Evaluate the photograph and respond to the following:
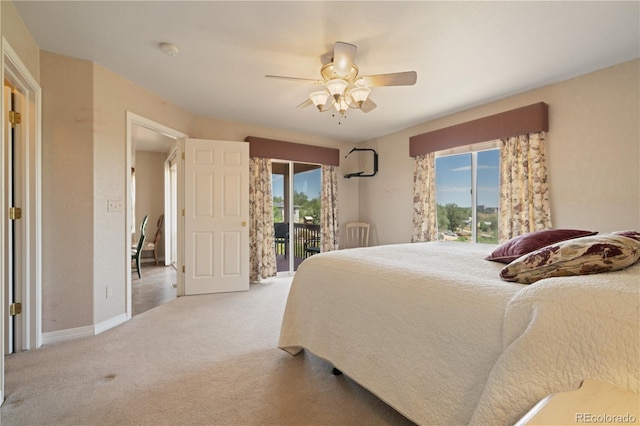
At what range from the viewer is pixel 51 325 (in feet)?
7.72

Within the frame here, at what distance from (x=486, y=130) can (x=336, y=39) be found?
7.31ft

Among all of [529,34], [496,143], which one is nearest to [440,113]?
[496,143]

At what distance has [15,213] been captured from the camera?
2146 mm

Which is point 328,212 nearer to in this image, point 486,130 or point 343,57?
point 486,130

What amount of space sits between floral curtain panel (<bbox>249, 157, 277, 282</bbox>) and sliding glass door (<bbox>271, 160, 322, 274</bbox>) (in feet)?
1.12

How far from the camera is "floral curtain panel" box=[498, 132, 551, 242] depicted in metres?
2.91

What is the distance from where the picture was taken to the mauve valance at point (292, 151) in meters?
4.31

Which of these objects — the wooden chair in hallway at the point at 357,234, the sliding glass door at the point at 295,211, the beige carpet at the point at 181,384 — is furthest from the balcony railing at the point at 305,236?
the beige carpet at the point at 181,384

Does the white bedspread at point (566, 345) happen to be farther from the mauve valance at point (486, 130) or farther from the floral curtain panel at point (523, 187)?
the mauve valance at point (486, 130)

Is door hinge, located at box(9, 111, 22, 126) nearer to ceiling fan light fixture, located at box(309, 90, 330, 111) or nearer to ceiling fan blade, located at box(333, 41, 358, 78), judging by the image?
ceiling fan light fixture, located at box(309, 90, 330, 111)

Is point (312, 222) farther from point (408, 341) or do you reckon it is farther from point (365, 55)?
point (408, 341)

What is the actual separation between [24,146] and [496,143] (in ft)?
15.1

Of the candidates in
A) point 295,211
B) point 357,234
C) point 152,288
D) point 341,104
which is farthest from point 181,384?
point 357,234

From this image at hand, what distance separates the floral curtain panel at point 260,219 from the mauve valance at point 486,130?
229 cm
